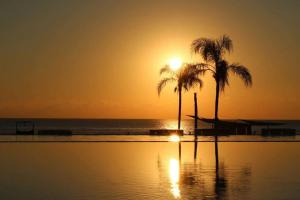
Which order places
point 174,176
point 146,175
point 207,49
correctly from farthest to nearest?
point 207,49 < point 146,175 < point 174,176

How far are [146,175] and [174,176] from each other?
93cm

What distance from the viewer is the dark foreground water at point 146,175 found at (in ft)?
45.6

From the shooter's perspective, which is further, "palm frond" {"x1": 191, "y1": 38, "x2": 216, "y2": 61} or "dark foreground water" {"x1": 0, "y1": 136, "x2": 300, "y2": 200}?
"palm frond" {"x1": 191, "y1": 38, "x2": 216, "y2": 61}

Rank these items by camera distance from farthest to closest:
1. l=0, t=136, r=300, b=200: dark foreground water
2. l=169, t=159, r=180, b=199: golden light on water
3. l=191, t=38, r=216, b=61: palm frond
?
l=191, t=38, r=216, b=61: palm frond
l=169, t=159, r=180, b=199: golden light on water
l=0, t=136, r=300, b=200: dark foreground water

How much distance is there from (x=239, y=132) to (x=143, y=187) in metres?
32.8

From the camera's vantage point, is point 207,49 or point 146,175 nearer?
point 146,175

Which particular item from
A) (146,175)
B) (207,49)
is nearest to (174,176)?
(146,175)

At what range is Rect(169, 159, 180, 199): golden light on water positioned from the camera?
46.1ft

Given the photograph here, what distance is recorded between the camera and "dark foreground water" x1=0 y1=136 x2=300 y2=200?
13.9 m

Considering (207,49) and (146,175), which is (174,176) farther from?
(207,49)

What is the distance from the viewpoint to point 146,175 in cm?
1762

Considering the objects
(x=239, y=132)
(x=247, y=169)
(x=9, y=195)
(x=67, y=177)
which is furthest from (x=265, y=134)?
(x=9, y=195)

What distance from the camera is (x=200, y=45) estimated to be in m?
43.5

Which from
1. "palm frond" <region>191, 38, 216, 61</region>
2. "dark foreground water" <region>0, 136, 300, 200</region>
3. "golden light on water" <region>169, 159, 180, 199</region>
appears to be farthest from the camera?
"palm frond" <region>191, 38, 216, 61</region>
